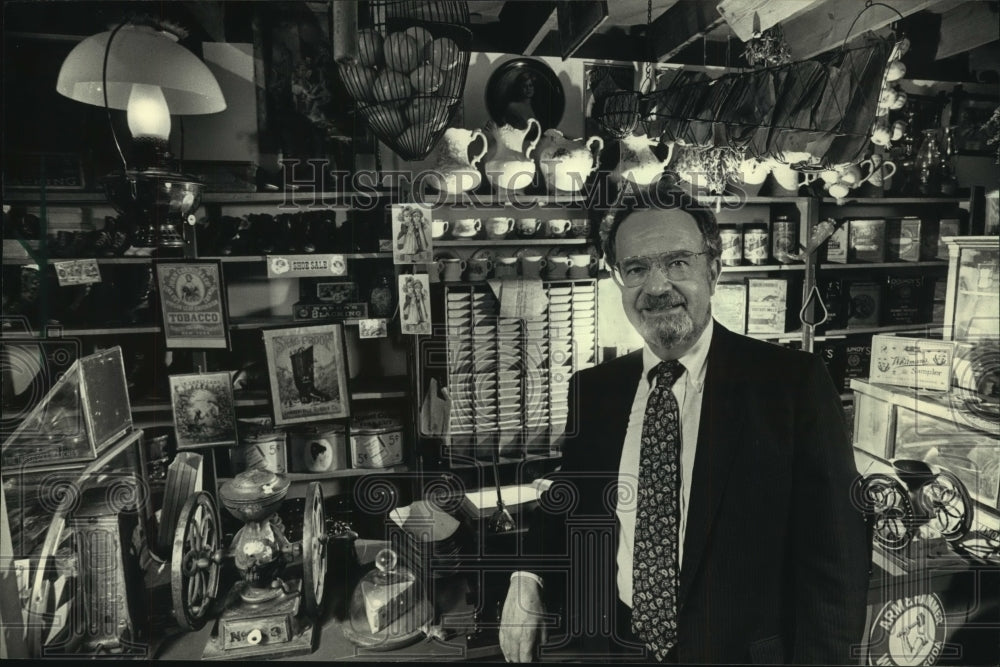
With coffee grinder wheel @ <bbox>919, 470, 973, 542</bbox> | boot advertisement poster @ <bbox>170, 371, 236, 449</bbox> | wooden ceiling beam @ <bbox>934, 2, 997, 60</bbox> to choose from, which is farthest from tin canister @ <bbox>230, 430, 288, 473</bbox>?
wooden ceiling beam @ <bbox>934, 2, 997, 60</bbox>

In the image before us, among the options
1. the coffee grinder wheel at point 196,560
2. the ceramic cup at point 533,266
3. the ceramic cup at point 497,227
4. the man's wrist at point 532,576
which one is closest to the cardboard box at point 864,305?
the ceramic cup at point 533,266

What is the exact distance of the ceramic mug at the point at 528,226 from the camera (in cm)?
175

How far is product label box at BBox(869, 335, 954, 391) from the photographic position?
4.87ft

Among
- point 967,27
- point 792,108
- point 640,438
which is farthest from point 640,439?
point 967,27

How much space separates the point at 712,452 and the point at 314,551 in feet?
3.30

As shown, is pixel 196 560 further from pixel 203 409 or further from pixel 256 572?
pixel 203 409

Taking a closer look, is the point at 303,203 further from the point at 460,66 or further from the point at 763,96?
the point at 763,96

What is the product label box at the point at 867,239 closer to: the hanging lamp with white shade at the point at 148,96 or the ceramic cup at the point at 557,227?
the ceramic cup at the point at 557,227

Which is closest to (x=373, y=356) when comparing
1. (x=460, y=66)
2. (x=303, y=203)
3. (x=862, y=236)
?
(x=303, y=203)

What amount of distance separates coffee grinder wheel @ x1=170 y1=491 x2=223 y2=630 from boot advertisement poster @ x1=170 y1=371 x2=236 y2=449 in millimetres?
175

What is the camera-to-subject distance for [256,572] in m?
1.49

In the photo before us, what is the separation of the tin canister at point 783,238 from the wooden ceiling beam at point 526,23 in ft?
2.71

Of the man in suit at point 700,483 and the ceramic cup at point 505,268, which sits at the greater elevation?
the ceramic cup at point 505,268

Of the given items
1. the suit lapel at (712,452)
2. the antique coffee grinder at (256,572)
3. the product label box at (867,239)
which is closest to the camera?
the suit lapel at (712,452)
